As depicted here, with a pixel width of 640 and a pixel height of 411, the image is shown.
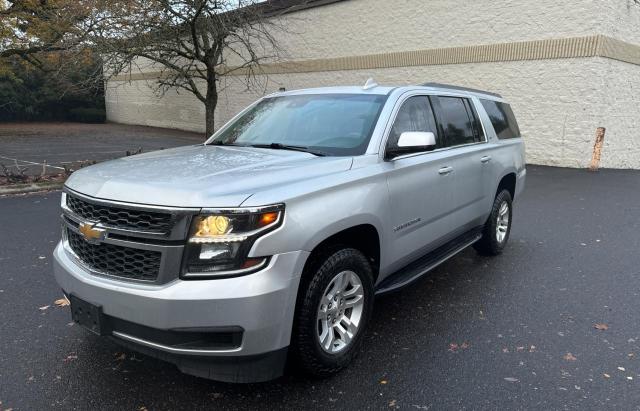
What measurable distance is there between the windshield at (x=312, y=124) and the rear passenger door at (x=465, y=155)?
Result: 93 cm

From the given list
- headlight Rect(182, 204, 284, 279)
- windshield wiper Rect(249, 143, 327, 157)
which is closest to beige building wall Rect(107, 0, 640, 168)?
windshield wiper Rect(249, 143, 327, 157)

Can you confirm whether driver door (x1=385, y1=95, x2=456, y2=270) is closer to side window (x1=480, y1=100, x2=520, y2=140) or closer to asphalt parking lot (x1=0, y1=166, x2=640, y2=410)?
asphalt parking lot (x1=0, y1=166, x2=640, y2=410)

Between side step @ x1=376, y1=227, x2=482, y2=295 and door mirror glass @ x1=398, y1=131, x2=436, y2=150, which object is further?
side step @ x1=376, y1=227, x2=482, y2=295

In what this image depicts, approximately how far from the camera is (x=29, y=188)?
9.38 meters

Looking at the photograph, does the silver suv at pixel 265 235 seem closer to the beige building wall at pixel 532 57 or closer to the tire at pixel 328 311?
the tire at pixel 328 311

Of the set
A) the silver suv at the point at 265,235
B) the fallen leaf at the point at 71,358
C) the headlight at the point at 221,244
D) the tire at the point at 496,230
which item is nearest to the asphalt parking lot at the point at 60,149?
the fallen leaf at the point at 71,358

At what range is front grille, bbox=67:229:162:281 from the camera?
2.55m

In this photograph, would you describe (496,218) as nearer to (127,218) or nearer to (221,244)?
(221,244)

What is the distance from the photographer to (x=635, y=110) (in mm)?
14523

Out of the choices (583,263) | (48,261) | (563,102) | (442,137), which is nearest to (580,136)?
(563,102)

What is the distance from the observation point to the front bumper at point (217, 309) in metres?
2.43

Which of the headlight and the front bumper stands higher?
the headlight

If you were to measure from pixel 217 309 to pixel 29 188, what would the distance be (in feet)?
28.3

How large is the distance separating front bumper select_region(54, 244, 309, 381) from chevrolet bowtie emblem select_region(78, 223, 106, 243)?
0.23m
